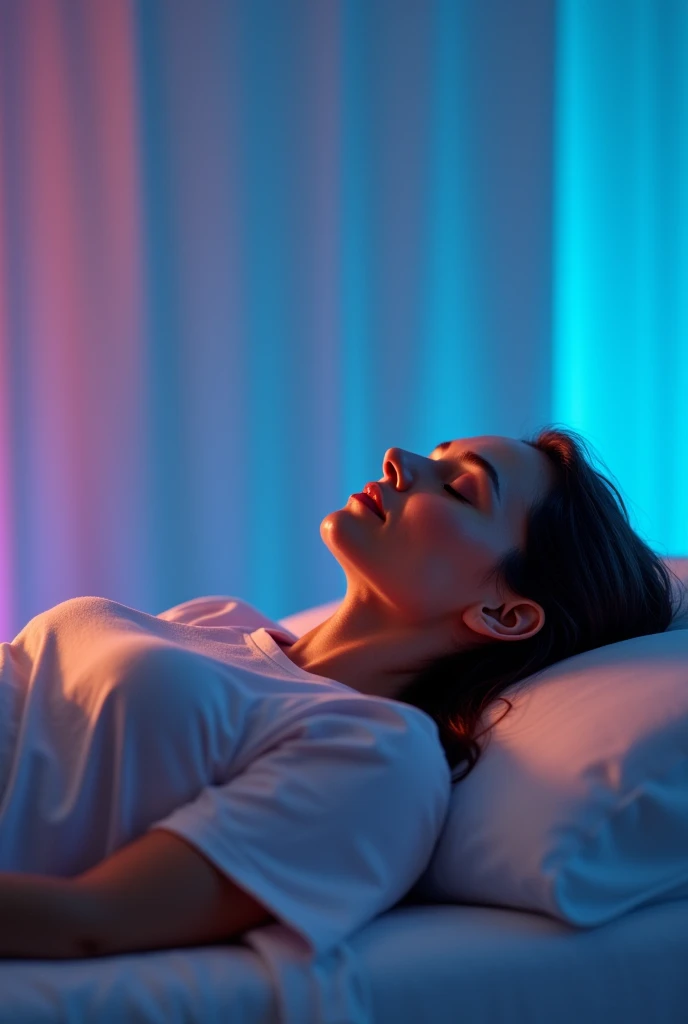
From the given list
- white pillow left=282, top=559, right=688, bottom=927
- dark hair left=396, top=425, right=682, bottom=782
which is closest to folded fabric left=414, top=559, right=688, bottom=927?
white pillow left=282, top=559, right=688, bottom=927

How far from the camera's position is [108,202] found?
2580 millimetres

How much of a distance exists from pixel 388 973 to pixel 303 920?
8cm

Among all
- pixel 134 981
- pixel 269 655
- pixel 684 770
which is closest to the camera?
pixel 134 981

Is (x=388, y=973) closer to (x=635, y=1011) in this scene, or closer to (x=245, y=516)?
(x=635, y=1011)

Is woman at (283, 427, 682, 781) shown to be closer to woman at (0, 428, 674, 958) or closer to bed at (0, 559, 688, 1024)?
woman at (0, 428, 674, 958)

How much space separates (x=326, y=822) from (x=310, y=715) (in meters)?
0.12

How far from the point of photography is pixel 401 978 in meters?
0.82

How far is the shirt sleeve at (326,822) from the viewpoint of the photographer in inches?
33.2

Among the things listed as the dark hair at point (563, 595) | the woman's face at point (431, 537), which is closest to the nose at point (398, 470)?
the woman's face at point (431, 537)

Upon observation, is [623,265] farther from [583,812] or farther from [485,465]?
[583,812]

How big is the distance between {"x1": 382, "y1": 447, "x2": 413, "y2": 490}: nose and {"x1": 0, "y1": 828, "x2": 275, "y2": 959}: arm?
1.94 feet

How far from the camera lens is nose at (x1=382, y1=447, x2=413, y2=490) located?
51.2 inches

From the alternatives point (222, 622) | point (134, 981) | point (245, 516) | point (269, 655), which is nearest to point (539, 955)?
point (134, 981)

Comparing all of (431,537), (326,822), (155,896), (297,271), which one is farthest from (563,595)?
(297,271)
